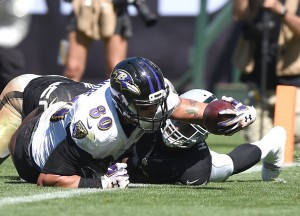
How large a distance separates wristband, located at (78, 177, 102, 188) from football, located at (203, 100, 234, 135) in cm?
68

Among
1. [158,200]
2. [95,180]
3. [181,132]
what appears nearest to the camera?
[158,200]

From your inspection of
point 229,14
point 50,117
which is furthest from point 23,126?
point 229,14

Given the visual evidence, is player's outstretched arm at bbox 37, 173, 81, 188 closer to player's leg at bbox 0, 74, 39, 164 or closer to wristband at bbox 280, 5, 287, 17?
player's leg at bbox 0, 74, 39, 164

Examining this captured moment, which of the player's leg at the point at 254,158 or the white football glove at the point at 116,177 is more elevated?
the white football glove at the point at 116,177

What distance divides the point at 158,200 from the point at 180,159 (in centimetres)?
99

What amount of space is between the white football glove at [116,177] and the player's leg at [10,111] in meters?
1.13

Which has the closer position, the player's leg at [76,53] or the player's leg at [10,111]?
the player's leg at [10,111]

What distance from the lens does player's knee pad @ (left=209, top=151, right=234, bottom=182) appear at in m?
6.33

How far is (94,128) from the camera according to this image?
18.3ft

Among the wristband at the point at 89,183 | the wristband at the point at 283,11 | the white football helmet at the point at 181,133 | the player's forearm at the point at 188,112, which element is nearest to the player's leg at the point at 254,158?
the white football helmet at the point at 181,133

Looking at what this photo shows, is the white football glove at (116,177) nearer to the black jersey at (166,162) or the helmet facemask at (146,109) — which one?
the helmet facemask at (146,109)

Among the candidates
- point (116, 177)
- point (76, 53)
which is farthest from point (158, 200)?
point (76, 53)

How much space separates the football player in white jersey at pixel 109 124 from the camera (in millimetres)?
5562

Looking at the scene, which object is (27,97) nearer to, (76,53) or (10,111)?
(10,111)
